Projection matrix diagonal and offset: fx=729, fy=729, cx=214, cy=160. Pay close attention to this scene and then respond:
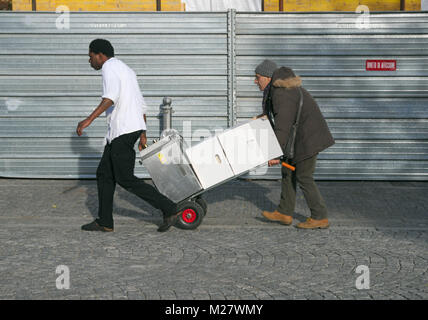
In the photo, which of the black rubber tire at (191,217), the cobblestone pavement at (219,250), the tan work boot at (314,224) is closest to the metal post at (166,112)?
the cobblestone pavement at (219,250)

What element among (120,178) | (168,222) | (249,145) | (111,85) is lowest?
(168,222)

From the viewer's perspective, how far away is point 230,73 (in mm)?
10695

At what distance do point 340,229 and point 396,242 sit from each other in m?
0.73

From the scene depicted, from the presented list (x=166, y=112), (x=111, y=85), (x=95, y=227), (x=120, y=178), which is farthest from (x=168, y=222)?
(x=166, y=112)

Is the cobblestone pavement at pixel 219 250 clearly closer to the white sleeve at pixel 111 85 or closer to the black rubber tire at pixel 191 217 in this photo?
the black rubber tire at pixel 191 217

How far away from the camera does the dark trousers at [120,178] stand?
282 inches

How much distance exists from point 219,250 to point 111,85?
6.23 ft

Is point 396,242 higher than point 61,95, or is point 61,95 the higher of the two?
point 61,95

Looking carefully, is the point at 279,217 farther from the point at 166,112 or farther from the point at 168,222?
the point at 166,112

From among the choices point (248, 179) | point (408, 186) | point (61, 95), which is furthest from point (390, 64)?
point (61, 95)

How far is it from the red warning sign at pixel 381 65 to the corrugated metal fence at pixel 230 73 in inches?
3.3

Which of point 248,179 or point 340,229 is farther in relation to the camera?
point 248,179

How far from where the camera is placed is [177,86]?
10797 mm
